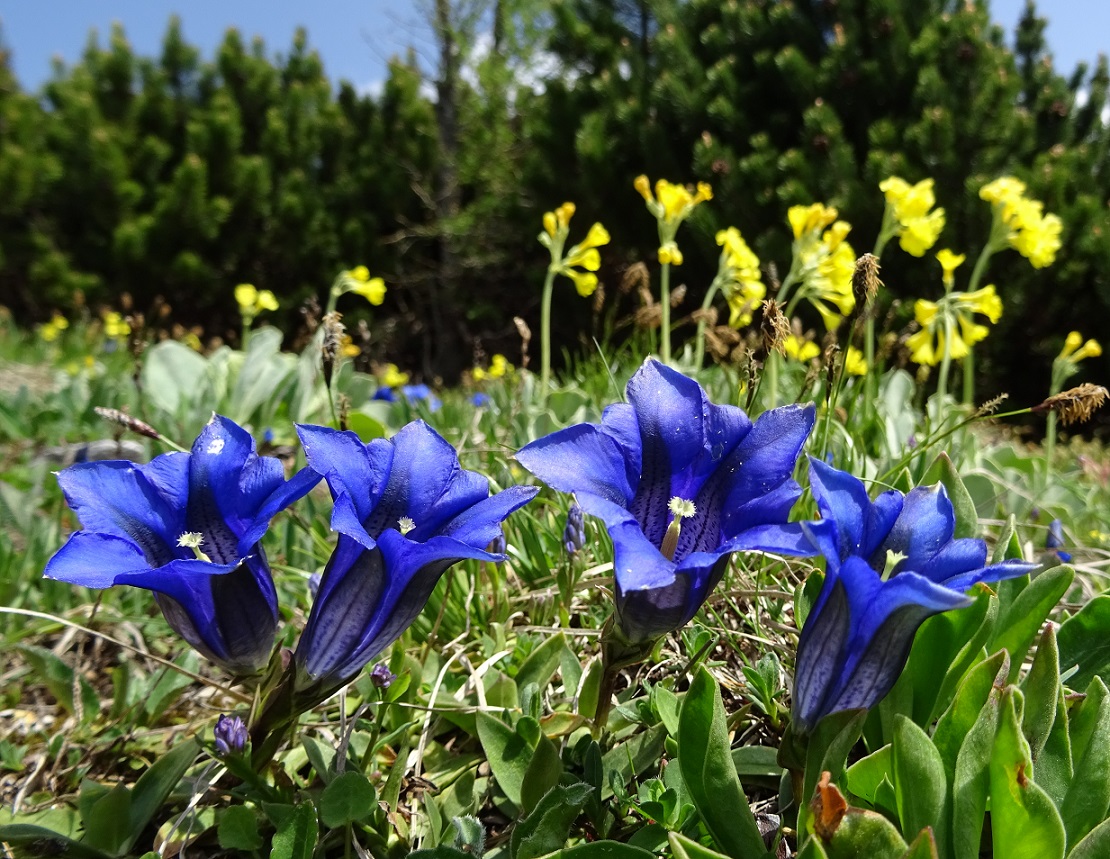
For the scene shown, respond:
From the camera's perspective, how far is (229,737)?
3.33 feet

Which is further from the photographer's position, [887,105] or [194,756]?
[887,105]

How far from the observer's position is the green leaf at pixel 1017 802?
83 cm

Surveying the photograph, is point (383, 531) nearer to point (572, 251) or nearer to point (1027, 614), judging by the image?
point (1027, 614)

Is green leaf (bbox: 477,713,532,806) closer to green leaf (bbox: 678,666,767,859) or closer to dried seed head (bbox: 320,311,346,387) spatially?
green leaf (bbox: 678,666,767,859)

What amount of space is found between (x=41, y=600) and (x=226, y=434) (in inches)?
62.5

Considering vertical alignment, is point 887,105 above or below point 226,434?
above

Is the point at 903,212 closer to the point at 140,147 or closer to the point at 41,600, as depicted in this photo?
the point at 41,600

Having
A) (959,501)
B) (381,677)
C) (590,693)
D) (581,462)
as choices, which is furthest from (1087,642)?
(381,677)

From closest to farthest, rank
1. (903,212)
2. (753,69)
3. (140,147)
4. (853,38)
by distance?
(903,212) < (853,38) < (753,69) < (140,147)

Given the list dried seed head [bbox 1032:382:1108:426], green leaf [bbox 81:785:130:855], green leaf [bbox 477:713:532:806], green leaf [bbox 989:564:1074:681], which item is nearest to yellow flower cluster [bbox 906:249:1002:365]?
dried seed head [bbox 1032:382:1108:426]

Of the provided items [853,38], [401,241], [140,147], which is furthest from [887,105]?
[140,147]

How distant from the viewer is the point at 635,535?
84cm

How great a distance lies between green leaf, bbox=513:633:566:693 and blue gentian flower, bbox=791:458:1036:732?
511mm

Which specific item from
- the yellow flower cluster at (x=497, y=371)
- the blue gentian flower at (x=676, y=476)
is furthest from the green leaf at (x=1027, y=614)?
the yellow flower cluster at (x=497, y=371)
